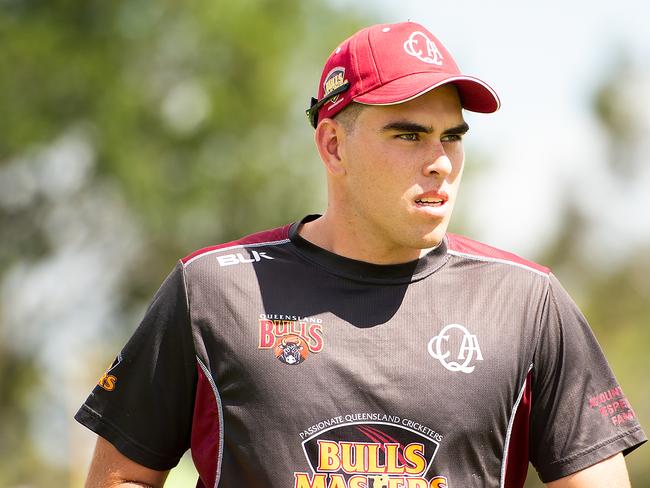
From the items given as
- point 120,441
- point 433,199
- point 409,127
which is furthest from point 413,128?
point 120,441

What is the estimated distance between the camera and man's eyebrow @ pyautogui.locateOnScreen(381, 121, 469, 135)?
4312 mm

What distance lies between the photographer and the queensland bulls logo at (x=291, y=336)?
434 centimetres

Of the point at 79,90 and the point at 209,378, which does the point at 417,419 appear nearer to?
the point at 209,378

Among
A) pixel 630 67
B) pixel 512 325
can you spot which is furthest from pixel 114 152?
pixel 512 325

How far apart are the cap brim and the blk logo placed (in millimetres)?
676

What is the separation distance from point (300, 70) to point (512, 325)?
24.2 meters

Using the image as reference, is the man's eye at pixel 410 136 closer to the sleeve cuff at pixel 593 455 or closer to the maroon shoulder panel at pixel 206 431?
the maroon shoulder panel at pixel 206 431

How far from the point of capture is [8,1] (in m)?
26.5

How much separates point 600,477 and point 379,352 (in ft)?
2.81

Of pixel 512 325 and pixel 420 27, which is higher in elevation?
pixel 420 27

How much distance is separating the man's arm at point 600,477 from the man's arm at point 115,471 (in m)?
1.46

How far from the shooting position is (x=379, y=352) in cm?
432

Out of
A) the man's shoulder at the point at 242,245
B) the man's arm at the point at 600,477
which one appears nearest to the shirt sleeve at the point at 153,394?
the man's shoulder at the point at 242,245

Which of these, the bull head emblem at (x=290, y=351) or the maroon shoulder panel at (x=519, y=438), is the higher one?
the bull head emblem at (x=290, y=351)
